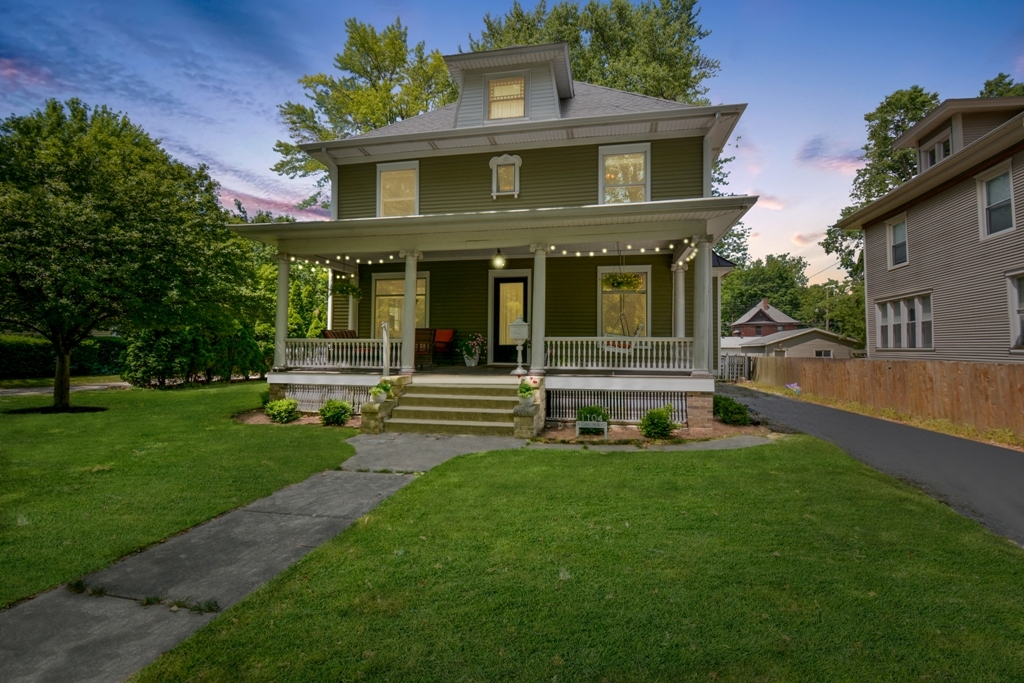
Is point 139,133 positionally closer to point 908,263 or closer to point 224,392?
point 224,392

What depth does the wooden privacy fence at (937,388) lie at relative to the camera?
26.9 feet

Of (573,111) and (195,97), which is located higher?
(195,97)

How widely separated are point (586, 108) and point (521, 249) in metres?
4.14

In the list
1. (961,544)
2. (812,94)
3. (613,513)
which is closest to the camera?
(961,544)

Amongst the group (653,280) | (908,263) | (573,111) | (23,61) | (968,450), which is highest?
Result: (23,61)

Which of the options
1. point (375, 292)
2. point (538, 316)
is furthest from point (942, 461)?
point (375, 292)

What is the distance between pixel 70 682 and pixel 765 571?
375 centimetres

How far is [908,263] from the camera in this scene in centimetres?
1452

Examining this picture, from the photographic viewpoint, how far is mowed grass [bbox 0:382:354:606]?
334 centimetres

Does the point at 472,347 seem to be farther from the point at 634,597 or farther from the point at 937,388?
the point at 937,388

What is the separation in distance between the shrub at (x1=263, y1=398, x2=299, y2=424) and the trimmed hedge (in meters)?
11.2

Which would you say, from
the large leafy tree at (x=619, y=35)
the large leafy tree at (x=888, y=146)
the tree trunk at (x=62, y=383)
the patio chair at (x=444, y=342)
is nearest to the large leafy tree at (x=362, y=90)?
the large leafy tree at (x=619, y=35)

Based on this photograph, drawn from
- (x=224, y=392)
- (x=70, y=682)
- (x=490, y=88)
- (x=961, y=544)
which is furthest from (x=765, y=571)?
(x=224, y=392)

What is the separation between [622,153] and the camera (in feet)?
37.2
